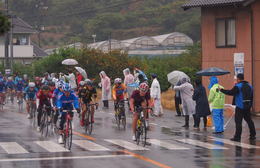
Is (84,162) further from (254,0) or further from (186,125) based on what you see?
(254,0)

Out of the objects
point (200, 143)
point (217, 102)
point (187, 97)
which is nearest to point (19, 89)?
point (187, 97)

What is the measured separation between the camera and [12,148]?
1888 centimetres

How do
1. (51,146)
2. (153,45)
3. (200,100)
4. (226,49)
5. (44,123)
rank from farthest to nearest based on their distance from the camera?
(153,45), (226,49), (200,100), (44,123), (51,146)

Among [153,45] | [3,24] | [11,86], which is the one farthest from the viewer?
[153,45]

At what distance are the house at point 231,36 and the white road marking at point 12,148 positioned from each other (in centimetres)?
1510

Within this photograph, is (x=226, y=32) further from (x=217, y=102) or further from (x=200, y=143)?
(x=200, y=143)

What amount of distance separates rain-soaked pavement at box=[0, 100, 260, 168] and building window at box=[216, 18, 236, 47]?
9.05 metres

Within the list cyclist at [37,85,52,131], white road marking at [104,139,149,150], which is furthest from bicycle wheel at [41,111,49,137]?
white road marking at [104,139,149,150]

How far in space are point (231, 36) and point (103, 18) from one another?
82988mm

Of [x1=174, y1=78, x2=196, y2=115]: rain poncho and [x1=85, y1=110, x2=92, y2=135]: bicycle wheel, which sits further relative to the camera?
[x1=174, y1=78, x2=196, y2=115]: rain poncho

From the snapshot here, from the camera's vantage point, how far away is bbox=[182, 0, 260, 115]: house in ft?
109

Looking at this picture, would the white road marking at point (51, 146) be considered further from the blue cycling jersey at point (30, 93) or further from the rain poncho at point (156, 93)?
the rain poncho at point (156, 93)

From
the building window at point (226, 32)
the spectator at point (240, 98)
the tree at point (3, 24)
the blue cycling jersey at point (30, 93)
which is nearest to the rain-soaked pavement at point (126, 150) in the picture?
the spectator at point (240, 98)

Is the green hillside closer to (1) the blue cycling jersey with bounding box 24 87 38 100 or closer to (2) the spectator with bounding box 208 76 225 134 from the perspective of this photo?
(1) the blue cycling jersey with bounding box 24 87 38 100
